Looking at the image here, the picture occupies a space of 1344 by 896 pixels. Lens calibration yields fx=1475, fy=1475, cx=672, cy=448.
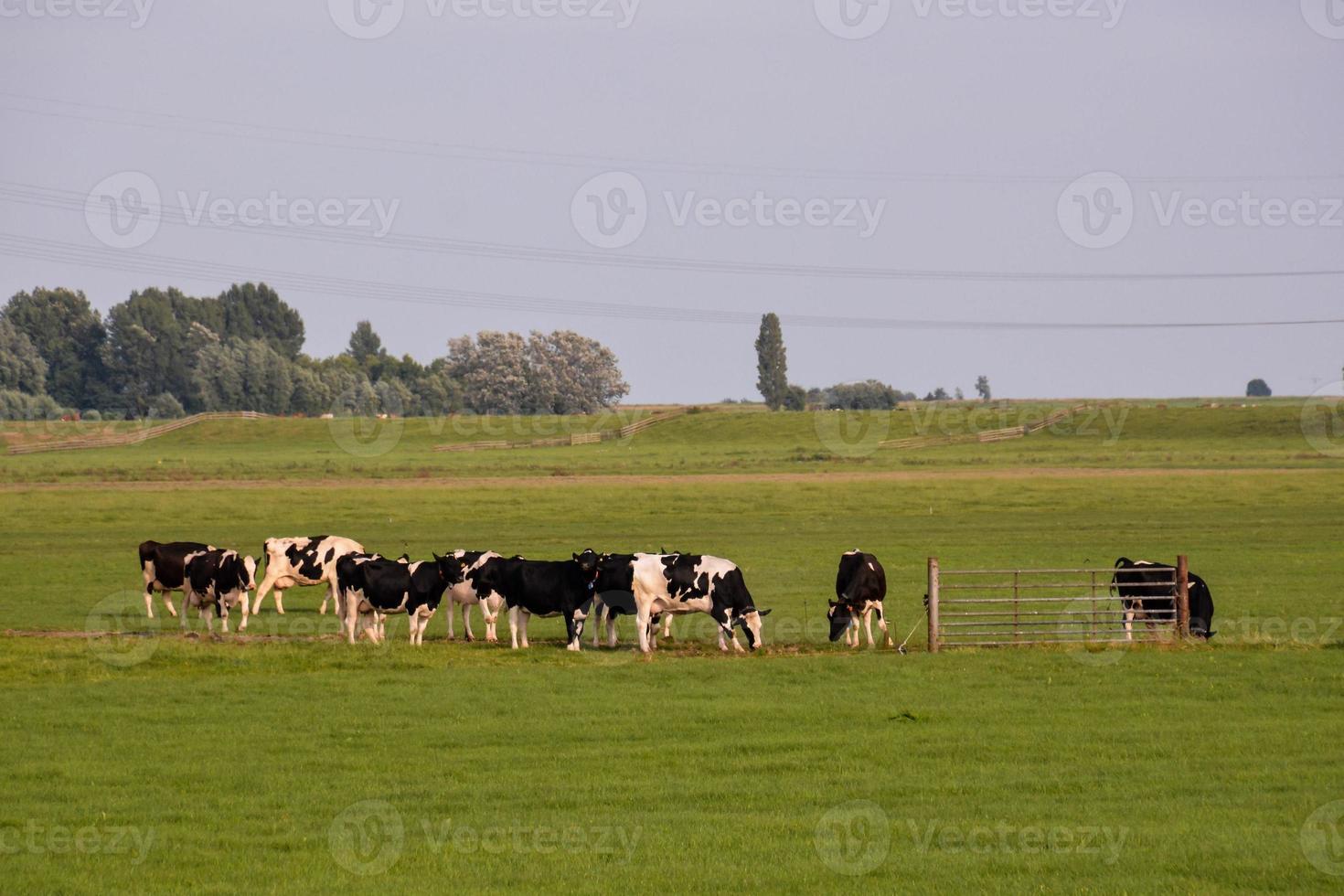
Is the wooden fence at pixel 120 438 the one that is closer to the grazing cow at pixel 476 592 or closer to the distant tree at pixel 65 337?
the distant tree at pixel 65 337

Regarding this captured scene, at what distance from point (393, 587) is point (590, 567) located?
11.4 feet

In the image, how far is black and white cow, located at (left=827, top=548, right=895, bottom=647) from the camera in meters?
24.8

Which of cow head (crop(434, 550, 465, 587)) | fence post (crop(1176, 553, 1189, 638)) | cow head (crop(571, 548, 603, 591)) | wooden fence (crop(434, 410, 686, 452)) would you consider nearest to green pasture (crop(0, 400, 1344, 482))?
wooden fence (crop(434, 410, 686, 452))

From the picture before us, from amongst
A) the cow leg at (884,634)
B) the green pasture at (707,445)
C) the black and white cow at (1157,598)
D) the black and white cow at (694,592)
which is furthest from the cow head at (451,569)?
the green pasture at (707,445)

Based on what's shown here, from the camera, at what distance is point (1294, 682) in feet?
65.0

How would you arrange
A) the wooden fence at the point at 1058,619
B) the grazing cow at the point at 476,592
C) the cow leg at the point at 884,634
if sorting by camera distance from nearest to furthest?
the wooden fence at the point at 1058,619, the cow leg at the point at 884,634, the grazing cow at the point at 476,592

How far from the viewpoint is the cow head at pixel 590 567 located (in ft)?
79.2

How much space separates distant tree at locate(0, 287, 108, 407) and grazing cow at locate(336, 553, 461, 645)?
138 m

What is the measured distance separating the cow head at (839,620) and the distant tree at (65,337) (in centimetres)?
14172

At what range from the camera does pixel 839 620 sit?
81.4 feet

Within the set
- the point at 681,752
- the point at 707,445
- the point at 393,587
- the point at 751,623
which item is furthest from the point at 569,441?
the point at 681,752

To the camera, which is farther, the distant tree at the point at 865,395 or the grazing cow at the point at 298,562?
the distant tree at the point at 865,395

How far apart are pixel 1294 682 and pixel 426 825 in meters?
12.4

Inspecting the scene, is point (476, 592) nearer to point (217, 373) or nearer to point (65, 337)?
point (217, 373)
